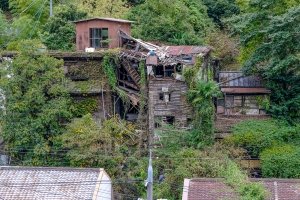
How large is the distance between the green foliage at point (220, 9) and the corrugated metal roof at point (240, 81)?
10341 millimetres

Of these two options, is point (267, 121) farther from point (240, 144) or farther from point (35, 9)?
point (35, 9)

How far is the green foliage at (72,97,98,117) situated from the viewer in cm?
3121

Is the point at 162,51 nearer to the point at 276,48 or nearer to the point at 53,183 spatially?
the point at 276,48

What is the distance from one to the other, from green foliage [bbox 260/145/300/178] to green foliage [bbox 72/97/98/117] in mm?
8398

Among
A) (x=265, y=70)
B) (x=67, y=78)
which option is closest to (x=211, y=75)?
(x=265, y=70)

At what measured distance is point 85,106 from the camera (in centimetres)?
3138

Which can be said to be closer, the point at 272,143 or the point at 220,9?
the point at 272,143

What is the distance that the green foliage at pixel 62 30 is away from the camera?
35.4 m

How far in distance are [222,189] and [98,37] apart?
11917 mm

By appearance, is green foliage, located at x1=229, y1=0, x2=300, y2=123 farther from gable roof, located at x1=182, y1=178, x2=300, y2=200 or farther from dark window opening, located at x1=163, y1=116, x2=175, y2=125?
gable roof, located at x1=182, y1=178, x2=300, y2=200

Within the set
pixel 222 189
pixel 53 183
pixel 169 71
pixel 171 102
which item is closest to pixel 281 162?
pixel 222 189

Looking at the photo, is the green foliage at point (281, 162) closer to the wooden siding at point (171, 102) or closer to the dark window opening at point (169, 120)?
the wooden siding at point (171, 102)

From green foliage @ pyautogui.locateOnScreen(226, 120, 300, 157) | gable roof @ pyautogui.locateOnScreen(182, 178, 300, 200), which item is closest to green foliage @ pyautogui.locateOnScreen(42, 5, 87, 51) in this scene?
green foliage @ pyautogui.locateOnScreen(226, 120, 300, 157)

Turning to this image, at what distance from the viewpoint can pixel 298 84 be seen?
3012 centimetres
